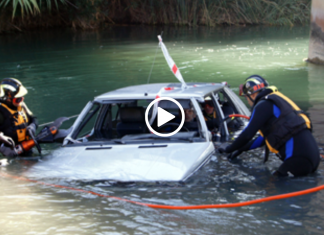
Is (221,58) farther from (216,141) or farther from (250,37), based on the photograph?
(216,141)

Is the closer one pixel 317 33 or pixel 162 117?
pixel 162 117

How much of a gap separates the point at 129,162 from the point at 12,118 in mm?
2603

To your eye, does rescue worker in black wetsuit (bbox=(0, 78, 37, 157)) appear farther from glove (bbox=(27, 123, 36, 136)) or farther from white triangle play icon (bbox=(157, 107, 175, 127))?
white triangle play icon (bbox=(157, 107, 175, 127))

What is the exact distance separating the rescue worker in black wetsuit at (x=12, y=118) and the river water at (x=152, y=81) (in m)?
0.46

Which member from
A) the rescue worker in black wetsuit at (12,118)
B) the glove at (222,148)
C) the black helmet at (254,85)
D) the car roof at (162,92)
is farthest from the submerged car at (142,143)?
the rescue worker in black wetsuit at (12,118)

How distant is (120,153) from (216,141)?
149cm

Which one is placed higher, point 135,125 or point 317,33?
point 317,33

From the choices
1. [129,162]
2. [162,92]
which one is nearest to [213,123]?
[162,92]

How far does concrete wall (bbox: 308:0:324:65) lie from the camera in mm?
16391

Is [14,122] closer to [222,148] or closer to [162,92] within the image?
[162,92]

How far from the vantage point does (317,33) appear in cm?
1666

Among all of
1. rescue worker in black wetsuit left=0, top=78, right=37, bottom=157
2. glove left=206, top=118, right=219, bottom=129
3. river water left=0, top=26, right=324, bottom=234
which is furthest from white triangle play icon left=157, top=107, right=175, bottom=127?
rescue worker in black wetsuit left=0, top=78, right=37, bottom=157

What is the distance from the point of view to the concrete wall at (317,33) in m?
16.4

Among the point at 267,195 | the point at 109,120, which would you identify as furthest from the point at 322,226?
the point at 109,120
